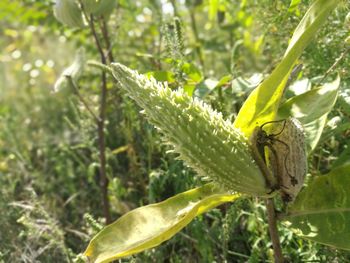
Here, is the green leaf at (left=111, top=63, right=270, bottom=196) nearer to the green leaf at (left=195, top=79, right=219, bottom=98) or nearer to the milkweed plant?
the milkweed plant

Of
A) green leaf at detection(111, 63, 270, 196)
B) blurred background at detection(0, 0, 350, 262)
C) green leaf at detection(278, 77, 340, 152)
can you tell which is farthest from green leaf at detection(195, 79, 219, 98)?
green leaf at detection(111, 63, 270, 196)

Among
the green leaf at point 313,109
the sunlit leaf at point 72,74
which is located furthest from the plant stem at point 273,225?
the sunlit leaf at point 72,74

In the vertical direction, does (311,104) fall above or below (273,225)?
above

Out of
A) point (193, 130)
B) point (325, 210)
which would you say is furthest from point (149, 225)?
point (325, 210)

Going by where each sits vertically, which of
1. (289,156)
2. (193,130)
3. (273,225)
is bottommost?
(273,225)

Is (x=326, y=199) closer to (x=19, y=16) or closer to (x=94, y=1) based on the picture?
(x=94, y=1)

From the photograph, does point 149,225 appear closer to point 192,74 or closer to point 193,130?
point 193,130

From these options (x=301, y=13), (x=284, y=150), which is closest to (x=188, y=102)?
(x=284, y=150)
